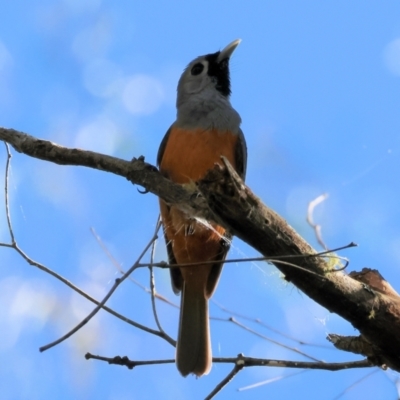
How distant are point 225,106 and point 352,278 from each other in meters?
2.73

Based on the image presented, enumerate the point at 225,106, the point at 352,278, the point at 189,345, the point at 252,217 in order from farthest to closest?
the point at 225,106 → the point at 189,345 → the point at 352,278 → the point at 252,217

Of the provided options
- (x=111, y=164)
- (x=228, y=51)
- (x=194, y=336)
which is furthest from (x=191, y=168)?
(x=228, y=51)

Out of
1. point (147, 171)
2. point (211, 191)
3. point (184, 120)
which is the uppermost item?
point (184, 120)

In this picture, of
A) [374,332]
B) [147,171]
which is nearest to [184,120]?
[147,171]

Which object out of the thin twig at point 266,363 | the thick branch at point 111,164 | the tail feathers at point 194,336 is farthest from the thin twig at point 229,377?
the tail feathers at point 194,336

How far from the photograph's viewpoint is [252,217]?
3705mm

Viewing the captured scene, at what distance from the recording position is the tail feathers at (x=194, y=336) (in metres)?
5.29

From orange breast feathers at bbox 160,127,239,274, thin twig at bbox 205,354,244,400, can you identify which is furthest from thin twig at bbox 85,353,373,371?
orange breast feathers at bbox 160,127,239,274

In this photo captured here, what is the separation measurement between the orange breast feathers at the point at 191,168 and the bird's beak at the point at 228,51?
→ 1.81 metres

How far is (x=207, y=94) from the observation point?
670cm

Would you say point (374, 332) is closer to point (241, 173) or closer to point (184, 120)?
point (241, 173)

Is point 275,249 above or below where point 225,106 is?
below

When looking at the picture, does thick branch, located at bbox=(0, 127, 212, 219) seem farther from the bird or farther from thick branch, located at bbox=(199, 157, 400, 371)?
the bird

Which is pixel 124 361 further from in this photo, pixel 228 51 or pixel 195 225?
pixel 228 51
